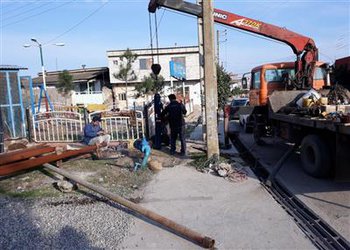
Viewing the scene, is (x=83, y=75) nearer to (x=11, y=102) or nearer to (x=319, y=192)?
(x=11, y=102)

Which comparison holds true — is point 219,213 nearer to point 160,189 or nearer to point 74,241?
point 160,189

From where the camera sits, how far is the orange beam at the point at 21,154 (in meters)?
6.76

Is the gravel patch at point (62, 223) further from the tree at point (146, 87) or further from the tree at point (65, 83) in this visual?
the tree at point (65, 83)

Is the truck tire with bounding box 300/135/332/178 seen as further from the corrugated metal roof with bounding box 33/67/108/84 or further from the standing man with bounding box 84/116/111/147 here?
the corrugated metal roof with bounding box 33/67/108/84

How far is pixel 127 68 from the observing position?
40.2m

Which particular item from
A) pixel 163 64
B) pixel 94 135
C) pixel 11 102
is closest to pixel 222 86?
pixel 11 102

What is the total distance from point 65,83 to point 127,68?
7.12 m

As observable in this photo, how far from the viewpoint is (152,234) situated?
464 cm

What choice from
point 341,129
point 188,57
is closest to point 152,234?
point 341,129

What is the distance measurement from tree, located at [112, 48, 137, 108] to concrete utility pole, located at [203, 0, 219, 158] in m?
32.1

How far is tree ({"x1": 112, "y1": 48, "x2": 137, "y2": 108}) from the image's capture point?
40.2 meters

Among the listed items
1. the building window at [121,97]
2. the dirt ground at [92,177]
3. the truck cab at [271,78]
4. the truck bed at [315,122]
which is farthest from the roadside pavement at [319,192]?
the building window at [121,97]

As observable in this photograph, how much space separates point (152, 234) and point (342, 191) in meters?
3.75

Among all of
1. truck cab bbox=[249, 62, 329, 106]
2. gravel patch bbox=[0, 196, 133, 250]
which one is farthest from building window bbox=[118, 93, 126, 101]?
gravel patch bbox=[0, 196, 133, 250]
